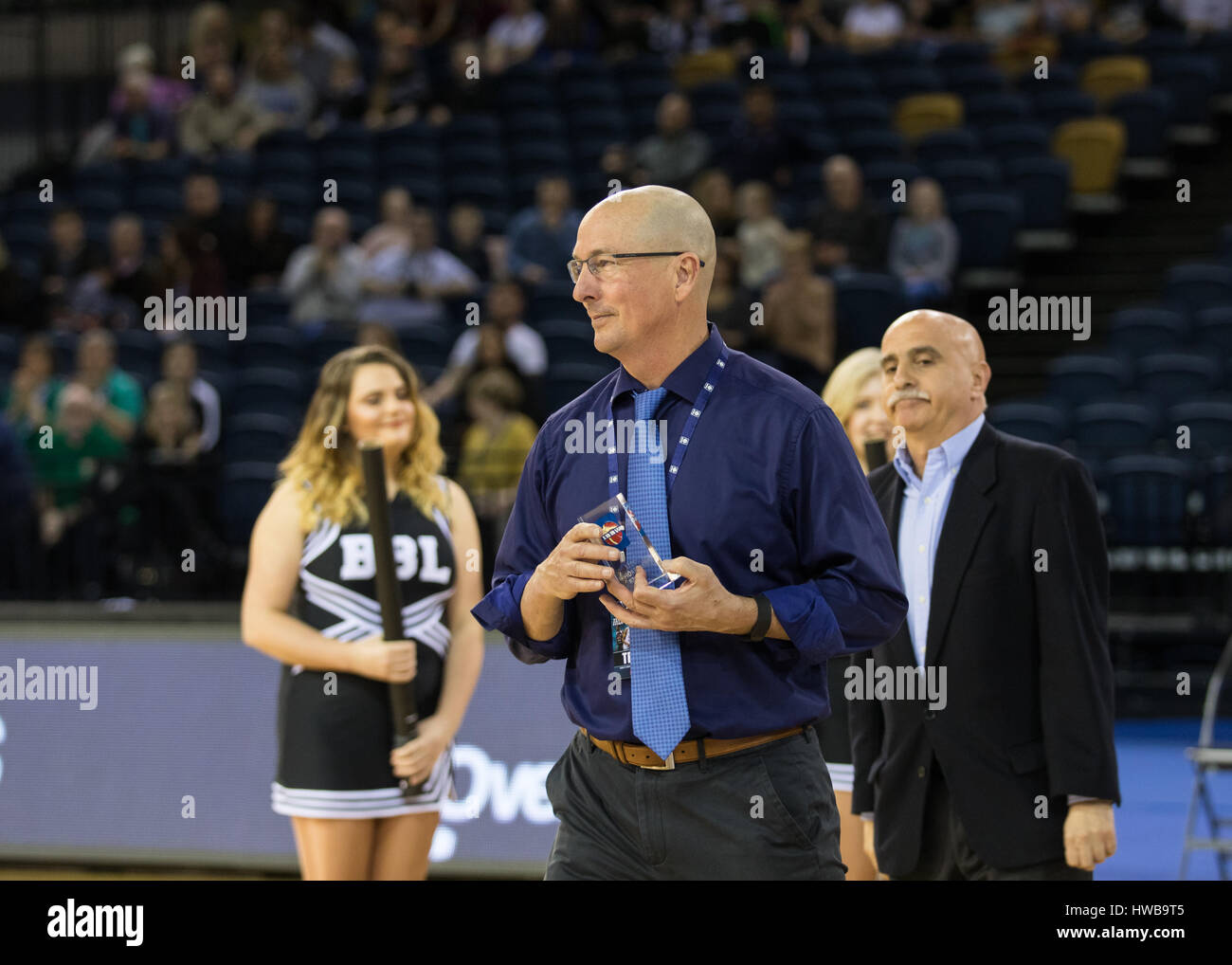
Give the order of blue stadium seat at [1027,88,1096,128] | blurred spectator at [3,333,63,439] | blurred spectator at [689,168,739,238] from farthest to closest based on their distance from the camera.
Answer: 1. blue stadium seat at [1027,88,1096,128]
2. blurred spectator at [689,168,739,238]
3. blurred spectator at [3,333,63,439]

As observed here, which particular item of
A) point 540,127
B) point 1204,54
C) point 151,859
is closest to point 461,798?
point 151,859

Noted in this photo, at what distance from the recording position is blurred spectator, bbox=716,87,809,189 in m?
11.3

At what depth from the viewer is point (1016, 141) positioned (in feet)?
37.6

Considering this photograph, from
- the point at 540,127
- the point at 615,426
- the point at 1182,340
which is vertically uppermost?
the point at 540,127

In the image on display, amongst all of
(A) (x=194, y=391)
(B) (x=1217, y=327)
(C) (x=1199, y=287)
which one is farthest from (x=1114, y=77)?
(A) (x=194, y=391)

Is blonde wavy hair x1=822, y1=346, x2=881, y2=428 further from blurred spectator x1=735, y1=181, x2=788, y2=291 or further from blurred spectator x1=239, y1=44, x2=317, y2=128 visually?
blurred spectator x1=239, y1=44, x2=317, y2=128

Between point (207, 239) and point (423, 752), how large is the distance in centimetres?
771

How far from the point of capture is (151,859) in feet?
22.0

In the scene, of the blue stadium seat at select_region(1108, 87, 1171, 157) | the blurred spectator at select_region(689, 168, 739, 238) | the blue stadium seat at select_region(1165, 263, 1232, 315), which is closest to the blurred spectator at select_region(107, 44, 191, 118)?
the blurred spectator at select_region(689, 168, 739, 238)

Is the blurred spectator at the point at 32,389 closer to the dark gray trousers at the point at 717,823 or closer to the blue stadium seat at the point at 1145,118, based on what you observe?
the dark gray trousers at the point at 717,823

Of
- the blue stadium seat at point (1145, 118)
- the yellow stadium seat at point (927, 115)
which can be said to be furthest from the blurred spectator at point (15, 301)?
the blue stadium seat at point (1145, 118)

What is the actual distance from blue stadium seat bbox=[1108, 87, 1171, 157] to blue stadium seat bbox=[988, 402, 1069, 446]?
3597mm

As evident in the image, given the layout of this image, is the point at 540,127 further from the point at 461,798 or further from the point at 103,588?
the point at 461,798
